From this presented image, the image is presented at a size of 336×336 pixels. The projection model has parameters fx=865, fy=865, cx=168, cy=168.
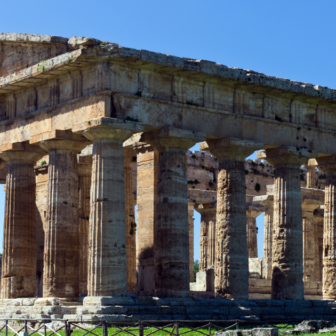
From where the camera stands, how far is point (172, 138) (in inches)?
1373

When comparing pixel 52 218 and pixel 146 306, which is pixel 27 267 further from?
pixel 146 306

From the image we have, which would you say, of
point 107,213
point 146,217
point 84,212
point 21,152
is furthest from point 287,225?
point 21,152

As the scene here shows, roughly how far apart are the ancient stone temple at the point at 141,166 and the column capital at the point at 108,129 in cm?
5

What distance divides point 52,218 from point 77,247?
161 cm

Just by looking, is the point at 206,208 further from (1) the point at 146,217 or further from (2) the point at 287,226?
(1) the point at 146,217

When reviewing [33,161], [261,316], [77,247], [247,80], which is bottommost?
[261,316]

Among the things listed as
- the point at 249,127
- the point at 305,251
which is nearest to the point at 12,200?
the point at 249,127

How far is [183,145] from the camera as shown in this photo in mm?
35438

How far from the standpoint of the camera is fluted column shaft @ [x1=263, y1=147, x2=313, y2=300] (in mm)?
38094

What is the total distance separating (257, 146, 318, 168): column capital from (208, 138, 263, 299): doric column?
1464 millimetres

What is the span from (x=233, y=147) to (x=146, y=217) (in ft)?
16.5

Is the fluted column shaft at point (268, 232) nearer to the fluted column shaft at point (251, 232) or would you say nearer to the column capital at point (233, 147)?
the fluted column shaft at point (251, 232)

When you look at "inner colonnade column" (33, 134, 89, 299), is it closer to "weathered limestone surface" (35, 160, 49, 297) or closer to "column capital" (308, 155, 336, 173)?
"weathered limestone surface" (35, 160, 49, 297)

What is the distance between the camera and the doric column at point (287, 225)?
38094 millimetres
